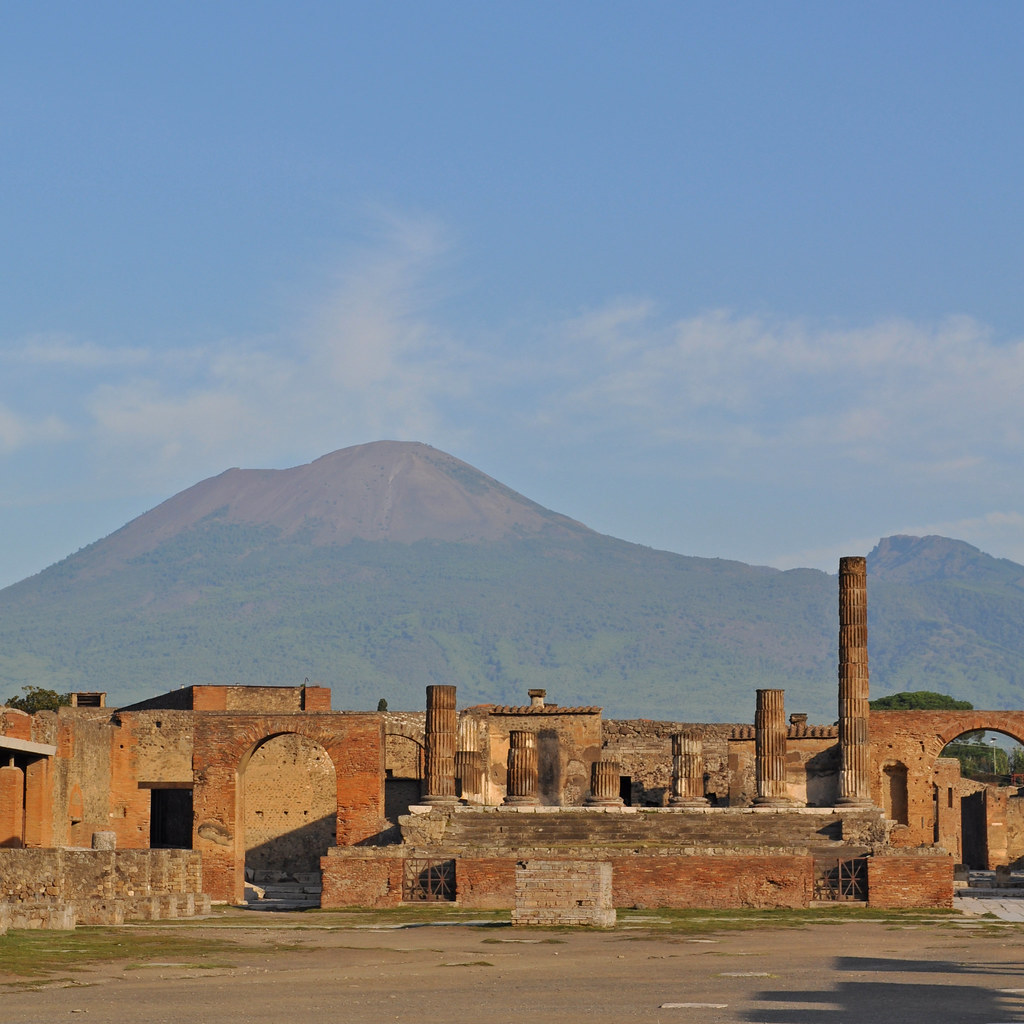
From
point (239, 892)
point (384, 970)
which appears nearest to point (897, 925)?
point (384, 970)

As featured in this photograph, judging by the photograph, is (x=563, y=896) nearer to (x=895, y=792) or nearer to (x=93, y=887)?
(x=93, y=887)

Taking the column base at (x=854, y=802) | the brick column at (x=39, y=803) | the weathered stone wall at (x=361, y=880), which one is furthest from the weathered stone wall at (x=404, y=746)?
the weathered stone wall at (x=361, y=880)

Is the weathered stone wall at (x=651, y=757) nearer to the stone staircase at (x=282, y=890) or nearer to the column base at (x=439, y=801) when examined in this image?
the stone staircase at (x=282, y=890)

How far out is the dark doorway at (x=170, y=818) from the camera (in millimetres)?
52750

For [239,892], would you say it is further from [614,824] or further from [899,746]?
[899,746]

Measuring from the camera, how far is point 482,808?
140 feet

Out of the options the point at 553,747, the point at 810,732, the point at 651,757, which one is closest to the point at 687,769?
the point at 651,757

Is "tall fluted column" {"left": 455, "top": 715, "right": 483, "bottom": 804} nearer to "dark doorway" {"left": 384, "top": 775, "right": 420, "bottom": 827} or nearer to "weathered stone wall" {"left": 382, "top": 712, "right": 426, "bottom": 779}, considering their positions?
"dark doorway" {"left": 384, "top": 775, "right": 420, "bottom": 827}

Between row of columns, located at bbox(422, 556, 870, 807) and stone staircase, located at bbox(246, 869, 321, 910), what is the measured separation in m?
3.95

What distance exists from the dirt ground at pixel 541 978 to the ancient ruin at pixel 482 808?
291 centimetres

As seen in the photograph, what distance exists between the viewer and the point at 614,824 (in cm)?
4056

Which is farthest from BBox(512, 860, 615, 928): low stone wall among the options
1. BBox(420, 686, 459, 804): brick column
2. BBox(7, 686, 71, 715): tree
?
BBox(7, 686, 71, 715): tree

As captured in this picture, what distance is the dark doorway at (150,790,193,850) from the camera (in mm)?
52750

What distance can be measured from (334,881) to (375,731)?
598cm
